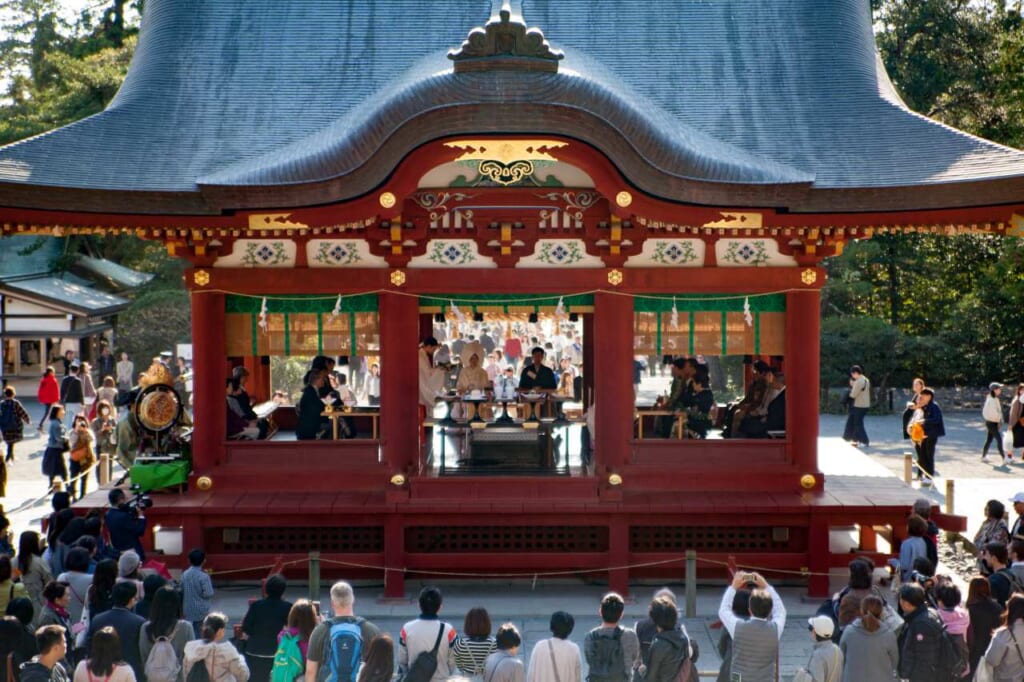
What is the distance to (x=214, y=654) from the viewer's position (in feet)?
26.2

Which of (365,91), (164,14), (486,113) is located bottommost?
(486,113)

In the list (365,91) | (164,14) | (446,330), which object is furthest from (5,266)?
(365,91)

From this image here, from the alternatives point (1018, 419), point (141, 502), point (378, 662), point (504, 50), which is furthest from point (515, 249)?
point (1018, 419)

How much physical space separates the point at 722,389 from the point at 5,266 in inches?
910

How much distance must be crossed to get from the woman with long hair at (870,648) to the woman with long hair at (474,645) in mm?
2559

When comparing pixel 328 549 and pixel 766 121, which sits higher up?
pixel 766 121

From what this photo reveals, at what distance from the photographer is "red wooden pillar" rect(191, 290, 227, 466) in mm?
13922

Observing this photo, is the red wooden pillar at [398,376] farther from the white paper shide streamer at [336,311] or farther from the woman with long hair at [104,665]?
the woman with long hair at [104,665]

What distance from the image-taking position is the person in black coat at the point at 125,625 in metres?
8.45

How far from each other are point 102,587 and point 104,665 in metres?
1.41

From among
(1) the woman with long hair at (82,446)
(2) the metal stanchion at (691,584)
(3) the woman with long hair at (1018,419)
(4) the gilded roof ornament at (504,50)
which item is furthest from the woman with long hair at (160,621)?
(3) the woman with long hair at (1018,419)

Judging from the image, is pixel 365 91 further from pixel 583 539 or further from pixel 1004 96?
pixel 1004 96

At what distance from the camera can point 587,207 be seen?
13.5 m

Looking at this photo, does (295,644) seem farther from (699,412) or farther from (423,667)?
(699,412)
